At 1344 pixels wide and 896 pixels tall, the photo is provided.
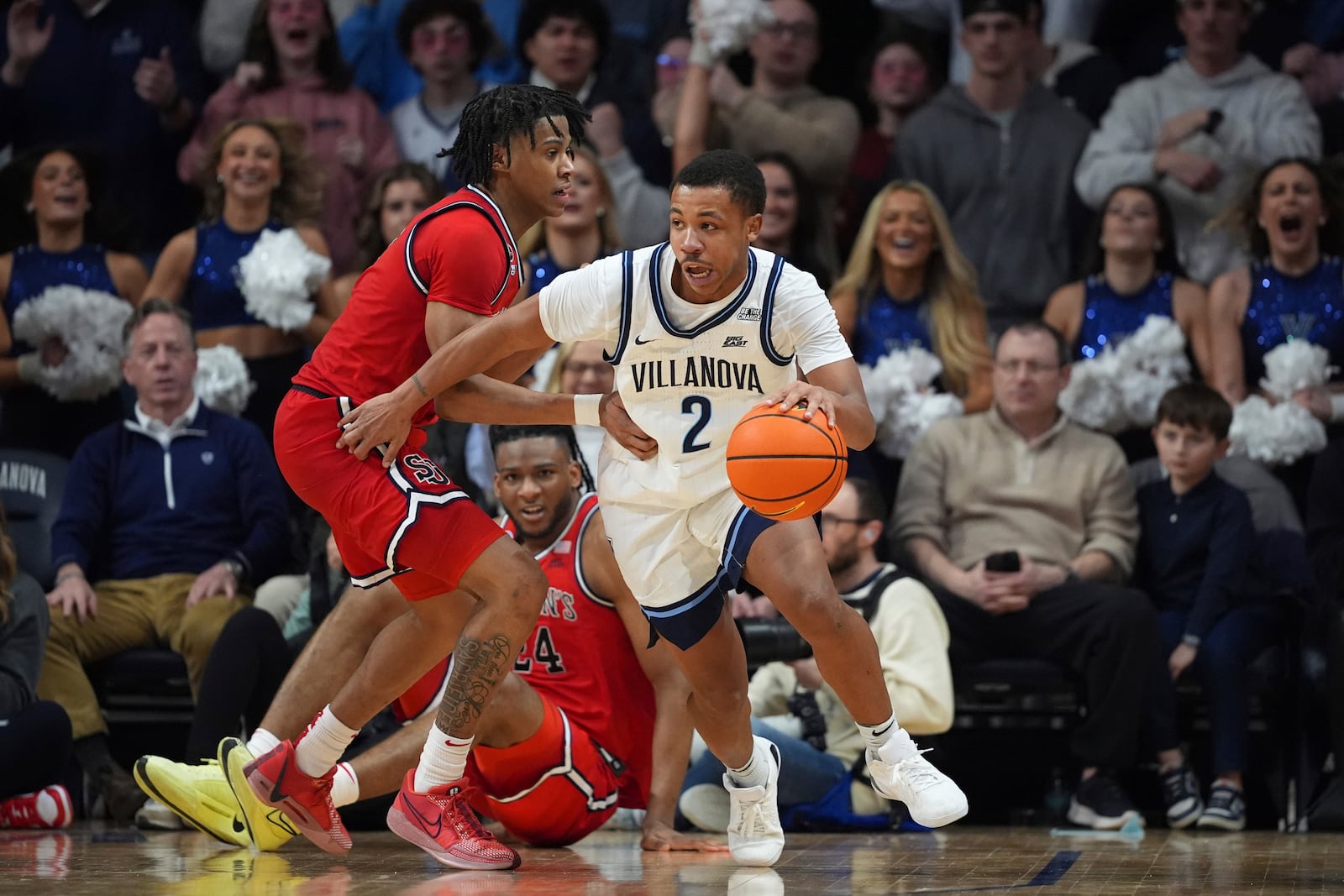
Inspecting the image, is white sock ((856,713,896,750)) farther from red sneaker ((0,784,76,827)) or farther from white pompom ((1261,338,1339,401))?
white pompom ((1261,338,1339,401))

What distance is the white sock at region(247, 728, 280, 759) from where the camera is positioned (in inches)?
208

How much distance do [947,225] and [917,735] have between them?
7.91 ft

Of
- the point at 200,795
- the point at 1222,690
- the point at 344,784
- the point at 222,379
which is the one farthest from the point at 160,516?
the point at 1222,690

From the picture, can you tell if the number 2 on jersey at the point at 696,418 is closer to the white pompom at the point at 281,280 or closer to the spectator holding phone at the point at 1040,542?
the spectator holding phone at the point at 1040,542

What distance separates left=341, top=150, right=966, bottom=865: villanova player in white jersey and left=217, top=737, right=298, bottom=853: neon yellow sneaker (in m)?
1.06

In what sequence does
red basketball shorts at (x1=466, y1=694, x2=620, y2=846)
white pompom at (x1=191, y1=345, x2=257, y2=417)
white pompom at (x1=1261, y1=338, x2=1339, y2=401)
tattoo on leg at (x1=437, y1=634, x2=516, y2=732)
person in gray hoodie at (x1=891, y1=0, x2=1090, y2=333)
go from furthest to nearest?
person in gray hoodie at (x1=891, y1=0, x2=1090, y2=333) < white pompom at (x1=191, y1=345, x2=257, y2=417) < white pompom at (x1=1261, y1=338, x2=1339, y2=401) < red basketball shorts at (x1=466, y1=694, x2=620, y2=846) < tattoo on leg at (x1=437, y1=634, x2=516, y2=732)

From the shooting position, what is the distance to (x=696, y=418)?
4.71 m

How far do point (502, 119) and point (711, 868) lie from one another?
6.84 ft

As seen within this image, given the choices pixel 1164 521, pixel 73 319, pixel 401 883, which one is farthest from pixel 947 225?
pixel 401 883

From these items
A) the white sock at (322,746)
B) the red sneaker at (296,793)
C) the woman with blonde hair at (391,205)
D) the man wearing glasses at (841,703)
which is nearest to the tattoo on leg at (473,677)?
the white sock at (322,746)

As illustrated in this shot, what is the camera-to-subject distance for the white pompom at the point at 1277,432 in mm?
7137

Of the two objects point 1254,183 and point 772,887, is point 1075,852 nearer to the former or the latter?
point 772,887

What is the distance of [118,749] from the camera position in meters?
7.16

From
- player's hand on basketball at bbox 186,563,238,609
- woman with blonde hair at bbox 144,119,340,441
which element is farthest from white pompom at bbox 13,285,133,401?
player's hand on basketball at bbox 186,563,238,609
